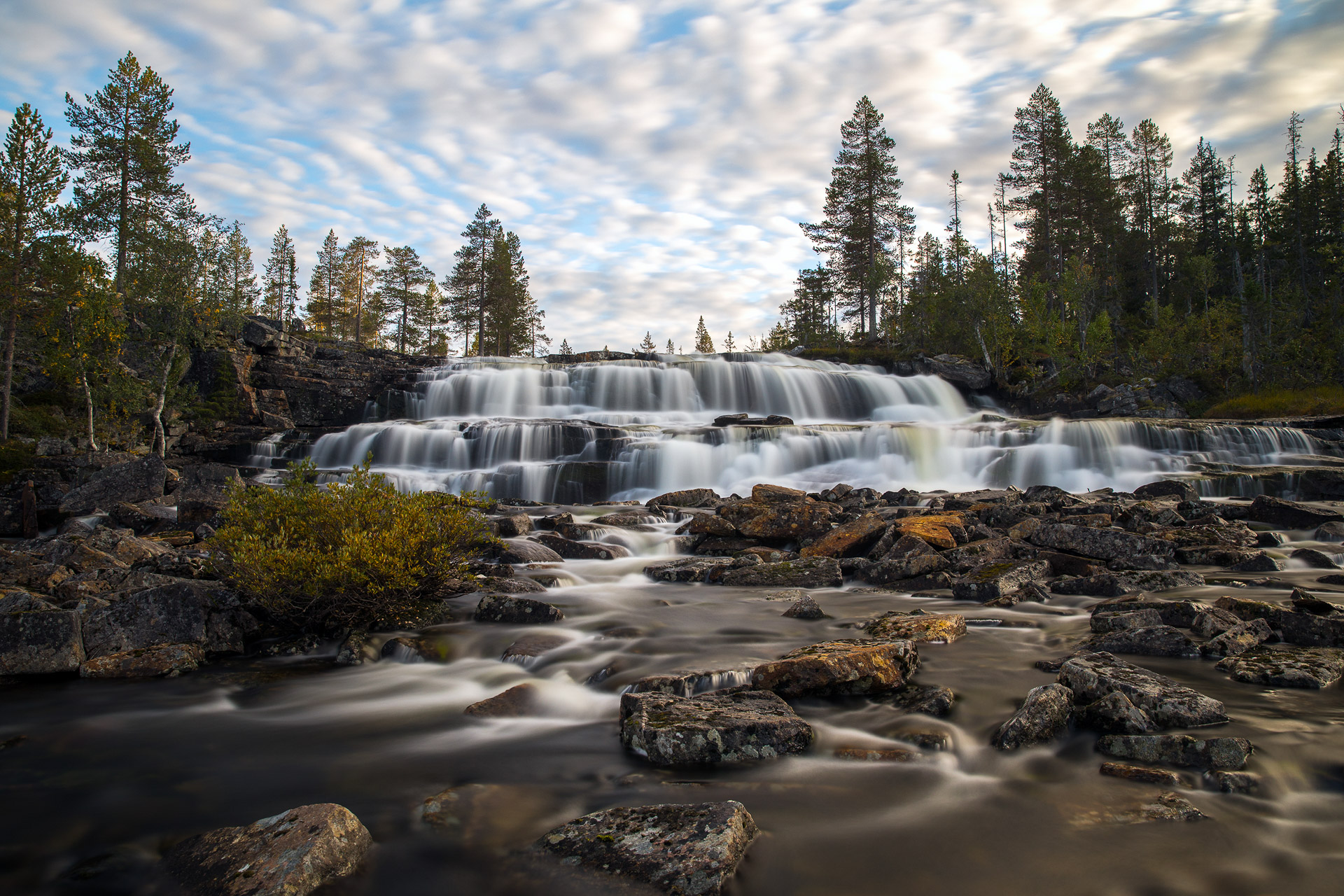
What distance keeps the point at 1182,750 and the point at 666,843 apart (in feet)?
9.75

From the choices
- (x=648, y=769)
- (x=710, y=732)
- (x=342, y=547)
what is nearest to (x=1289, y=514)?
(x=710, y=732)

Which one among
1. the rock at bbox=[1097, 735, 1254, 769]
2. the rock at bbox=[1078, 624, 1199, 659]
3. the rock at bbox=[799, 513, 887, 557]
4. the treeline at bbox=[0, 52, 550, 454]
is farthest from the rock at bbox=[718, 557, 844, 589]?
the treeline at bbox=[0, 52, 550, 454]

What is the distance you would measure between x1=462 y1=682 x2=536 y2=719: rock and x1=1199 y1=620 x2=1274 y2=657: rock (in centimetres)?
554

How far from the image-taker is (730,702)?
4473 millimetres

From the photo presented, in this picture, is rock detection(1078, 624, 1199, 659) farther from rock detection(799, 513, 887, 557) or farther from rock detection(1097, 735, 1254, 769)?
rock detection(799, 513, 887, 557)

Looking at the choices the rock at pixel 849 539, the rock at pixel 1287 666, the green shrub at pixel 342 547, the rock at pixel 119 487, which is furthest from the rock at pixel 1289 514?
the rock at pixel 119 487

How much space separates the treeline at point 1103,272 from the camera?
4000 cm

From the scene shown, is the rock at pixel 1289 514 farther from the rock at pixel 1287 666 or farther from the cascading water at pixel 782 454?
the rock at pixel 1287 666

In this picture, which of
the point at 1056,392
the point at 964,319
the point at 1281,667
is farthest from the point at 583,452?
the point at 964,319

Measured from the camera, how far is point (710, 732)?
12.9 feet

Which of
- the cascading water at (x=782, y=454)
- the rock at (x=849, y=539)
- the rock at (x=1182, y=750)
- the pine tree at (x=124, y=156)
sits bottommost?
the rock at (x=1182, y=750)

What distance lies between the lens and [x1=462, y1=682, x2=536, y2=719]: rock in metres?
4.97

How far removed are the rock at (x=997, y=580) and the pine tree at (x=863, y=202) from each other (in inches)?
1759

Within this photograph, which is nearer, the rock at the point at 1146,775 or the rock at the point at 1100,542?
the rock at the point at 1146,775
